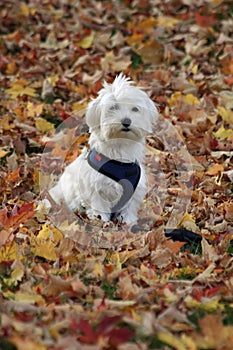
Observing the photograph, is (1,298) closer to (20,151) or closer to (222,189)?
(222,189)

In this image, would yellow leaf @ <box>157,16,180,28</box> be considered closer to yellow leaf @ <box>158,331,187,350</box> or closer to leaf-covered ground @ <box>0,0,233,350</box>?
leaf-covered ground @ <box>0,0,233,350</box>

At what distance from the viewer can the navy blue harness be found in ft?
17.4

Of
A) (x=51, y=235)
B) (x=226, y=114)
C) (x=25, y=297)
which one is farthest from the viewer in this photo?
(x=226, y=114)

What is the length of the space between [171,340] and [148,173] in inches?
118

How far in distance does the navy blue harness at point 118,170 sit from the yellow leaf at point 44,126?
2007mm

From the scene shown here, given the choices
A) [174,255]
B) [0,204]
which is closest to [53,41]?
[0,204]

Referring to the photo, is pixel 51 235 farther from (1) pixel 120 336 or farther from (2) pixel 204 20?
(2) pixel 204 20

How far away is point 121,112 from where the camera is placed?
5051mm

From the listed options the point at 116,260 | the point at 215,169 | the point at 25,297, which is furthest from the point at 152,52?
the point at 25,297

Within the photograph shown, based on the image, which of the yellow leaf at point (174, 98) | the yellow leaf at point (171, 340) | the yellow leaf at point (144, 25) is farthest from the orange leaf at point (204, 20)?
the yellow leaf at point (171, 340)

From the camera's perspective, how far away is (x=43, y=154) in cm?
672

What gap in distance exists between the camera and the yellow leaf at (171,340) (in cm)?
343

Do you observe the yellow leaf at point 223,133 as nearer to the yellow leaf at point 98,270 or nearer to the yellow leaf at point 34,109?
the yellow leaf at point 34,109

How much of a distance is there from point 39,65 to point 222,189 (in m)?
3.95
